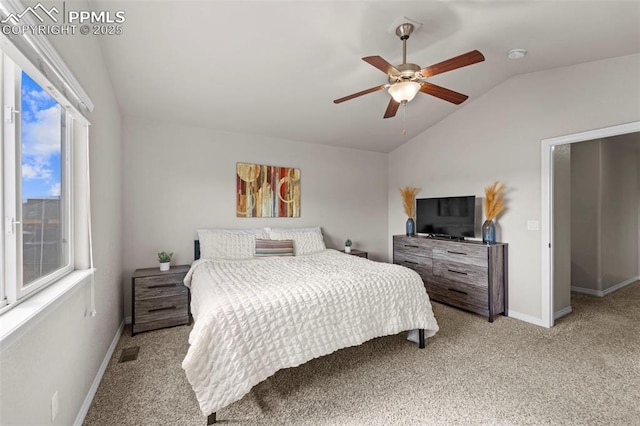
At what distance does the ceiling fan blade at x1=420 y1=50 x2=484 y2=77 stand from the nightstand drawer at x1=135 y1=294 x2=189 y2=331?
322 cm

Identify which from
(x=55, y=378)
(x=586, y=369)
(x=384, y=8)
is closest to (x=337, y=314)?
(x=55, y=378)

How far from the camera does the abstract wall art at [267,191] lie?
3.98 meters

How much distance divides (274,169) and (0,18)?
322 centimetres

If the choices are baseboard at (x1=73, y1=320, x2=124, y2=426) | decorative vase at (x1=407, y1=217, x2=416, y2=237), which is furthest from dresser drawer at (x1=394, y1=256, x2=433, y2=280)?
baseboard at (x1=73, y1=320, x2=124, y2=426)

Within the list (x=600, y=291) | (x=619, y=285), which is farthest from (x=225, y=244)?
(x=619, y=285)

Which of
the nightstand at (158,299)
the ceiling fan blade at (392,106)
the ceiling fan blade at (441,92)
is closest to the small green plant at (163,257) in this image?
the nightstand at (158,299)

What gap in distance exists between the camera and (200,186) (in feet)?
12.2

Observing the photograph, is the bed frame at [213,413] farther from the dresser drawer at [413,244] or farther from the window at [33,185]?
the dresser drawer at [413,244]

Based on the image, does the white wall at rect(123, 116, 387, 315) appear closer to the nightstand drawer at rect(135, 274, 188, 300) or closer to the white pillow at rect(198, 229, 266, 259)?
the white pillow at rect(198, 229, 266, 259)

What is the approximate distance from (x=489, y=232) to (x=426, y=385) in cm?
214

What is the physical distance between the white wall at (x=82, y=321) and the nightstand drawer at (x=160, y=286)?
223mm

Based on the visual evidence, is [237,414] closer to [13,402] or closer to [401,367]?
[13,402]

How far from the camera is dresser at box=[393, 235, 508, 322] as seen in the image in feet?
10.8

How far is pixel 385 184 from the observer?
5332mm
